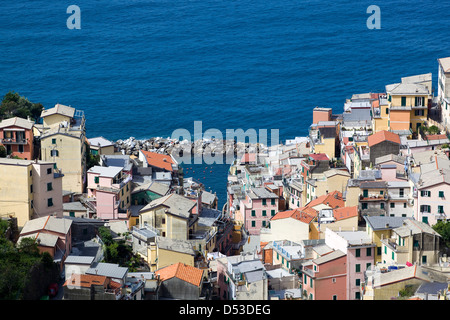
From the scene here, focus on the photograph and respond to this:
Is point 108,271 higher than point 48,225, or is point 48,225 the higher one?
point 48,225

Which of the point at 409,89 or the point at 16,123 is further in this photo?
the point at 409,89

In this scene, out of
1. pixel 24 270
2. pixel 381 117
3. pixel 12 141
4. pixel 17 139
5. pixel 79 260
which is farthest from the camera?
pixel 381 117

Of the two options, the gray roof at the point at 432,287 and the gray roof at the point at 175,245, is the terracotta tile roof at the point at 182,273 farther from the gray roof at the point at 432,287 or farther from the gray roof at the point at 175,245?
the gray roof at the point at 432,287

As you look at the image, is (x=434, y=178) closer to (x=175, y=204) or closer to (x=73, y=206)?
(x=175, y=204)

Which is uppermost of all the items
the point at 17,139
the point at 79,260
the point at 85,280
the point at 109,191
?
the point at 17,139

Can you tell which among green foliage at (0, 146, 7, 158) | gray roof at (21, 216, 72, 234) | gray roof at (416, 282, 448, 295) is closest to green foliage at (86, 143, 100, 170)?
green foliage at (0, 146, 7, 158)

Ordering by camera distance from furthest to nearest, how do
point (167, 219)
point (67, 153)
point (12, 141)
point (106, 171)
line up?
point (67, 153) → point (106, 171) → point (12, 141) → point (167, 219)

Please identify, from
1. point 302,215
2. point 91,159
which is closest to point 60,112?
point 91,159

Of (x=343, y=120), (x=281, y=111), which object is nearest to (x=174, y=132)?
(x=281, y=111)
